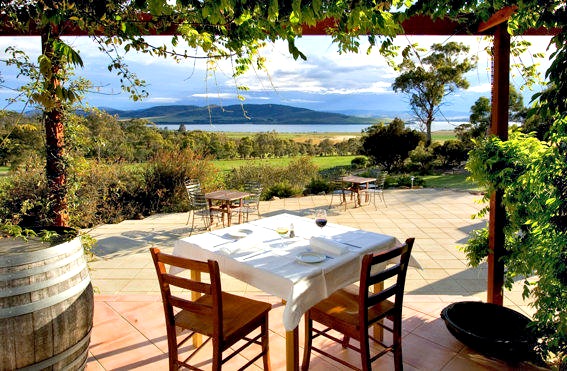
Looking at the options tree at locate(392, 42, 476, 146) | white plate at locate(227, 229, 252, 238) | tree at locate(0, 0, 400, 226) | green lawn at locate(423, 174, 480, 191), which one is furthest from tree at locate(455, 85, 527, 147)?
white plate at locate(227, 229, 252, 238)

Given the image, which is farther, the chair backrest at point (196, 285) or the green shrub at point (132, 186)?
the green shrub at point (132, 186)

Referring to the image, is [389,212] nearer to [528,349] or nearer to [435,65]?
[528,349]

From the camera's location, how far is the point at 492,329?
2.67 m

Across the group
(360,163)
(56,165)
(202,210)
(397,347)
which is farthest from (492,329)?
(360,163)

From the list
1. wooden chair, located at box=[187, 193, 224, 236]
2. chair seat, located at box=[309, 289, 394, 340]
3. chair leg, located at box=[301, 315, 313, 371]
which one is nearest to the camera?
chair seat, located at box=[309, 289, 394, 340]

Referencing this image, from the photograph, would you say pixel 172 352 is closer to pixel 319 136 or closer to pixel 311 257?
pixel 311 257

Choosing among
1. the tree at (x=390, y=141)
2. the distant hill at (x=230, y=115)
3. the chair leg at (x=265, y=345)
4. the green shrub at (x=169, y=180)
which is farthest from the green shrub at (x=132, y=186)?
the tree at (x=390, y=141)

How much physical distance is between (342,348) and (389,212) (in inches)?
201

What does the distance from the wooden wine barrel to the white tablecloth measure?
769 mm

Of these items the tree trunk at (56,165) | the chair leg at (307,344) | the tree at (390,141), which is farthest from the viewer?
the tree at (390,141)

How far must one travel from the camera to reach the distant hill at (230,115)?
11.5 feet

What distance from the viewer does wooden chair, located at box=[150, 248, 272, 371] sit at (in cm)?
197

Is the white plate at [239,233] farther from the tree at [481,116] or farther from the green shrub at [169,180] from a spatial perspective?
the tree at [481,116]

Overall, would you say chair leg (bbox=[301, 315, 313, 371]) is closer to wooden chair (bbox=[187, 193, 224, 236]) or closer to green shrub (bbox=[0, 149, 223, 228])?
wooden chair (bbox=[187, 193, 224, 236])
